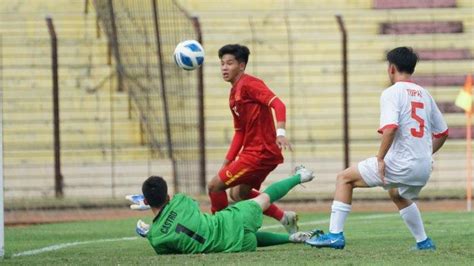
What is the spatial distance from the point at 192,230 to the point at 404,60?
229cm

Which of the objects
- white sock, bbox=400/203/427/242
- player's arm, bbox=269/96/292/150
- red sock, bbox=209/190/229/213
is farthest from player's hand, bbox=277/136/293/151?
red sock, bbox=209/190/229/213

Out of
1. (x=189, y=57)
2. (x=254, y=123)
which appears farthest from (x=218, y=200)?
(x=189, y=57)

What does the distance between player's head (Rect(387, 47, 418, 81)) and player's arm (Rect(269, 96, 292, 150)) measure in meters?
1.21

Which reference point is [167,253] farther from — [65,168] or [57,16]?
[57,16]

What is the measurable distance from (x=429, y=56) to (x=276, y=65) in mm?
3124

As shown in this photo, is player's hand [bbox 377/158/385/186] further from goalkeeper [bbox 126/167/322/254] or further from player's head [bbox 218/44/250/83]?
player's head [bbox 218/44/250/83]

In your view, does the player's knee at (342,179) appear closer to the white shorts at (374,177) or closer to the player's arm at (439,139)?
the white shorts at (374,177)

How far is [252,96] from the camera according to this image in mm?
13289

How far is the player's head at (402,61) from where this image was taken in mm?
11648

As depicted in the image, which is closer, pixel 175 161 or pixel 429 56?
pixel 175 161

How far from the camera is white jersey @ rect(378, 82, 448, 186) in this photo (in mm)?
11484

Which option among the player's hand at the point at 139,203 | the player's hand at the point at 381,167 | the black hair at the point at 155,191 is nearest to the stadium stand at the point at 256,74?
the player's hand at the point at 139,203

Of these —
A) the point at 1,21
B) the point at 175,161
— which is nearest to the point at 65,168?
the point at 175,161

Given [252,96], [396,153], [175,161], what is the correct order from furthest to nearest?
[175,161], [252,96], [396,153]
